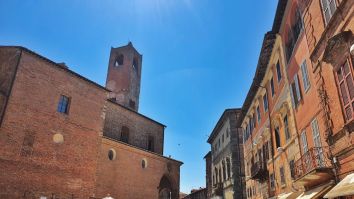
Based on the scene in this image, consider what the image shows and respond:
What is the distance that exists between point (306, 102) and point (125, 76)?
32645 millimetres

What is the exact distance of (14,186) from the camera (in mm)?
18219

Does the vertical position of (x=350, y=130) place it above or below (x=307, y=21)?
below

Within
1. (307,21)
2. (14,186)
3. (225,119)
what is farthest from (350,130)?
(225,119)

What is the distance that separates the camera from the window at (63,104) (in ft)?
74.7

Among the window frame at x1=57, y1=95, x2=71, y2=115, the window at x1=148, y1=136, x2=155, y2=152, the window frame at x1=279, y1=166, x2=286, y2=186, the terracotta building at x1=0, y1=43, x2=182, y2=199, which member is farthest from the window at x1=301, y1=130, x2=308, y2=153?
the window at x1=148, y1=136, x2=155, y2=152

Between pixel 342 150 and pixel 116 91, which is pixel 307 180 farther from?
pixel 116 91

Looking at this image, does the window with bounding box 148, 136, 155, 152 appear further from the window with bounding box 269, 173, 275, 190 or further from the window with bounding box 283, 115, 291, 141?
the window with bounding box 283, 115, 291, 141

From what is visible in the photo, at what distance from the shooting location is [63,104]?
75.9ft

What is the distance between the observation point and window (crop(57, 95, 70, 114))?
2276 centimetres

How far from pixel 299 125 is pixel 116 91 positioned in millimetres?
31932

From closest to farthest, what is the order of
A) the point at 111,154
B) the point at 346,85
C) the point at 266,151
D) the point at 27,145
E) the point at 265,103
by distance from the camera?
the point at 346,85, the point at 266,151, the point at 265,103, the point at 27,145, the point at 111,154

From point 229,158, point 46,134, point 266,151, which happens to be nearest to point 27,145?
point 46,134

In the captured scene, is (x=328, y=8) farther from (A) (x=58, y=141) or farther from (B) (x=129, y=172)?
(B) (x=129, y=172)

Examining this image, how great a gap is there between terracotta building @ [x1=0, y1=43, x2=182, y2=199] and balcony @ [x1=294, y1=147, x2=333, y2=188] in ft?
53.9
